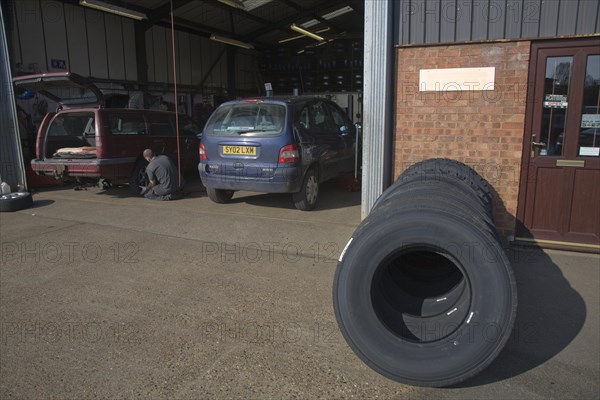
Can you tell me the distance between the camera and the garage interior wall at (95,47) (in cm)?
1191

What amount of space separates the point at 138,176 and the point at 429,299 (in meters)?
7.39

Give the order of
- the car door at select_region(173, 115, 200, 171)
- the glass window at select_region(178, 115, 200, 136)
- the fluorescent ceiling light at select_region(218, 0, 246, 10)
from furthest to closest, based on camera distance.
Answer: the fluorescent ceiling light at select_region(218, 0, 246, 10), the glass window at select_region(178, 115, 200, 136), the car door at select_region(173, 115, 200, 171)

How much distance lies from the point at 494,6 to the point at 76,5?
41.7ft

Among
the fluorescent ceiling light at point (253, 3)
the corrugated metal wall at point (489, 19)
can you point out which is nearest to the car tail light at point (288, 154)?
the corrugated metal wall at point (489, 19)

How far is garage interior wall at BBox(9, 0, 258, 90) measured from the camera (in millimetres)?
11914

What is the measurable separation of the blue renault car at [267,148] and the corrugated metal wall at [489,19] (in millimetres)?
2168

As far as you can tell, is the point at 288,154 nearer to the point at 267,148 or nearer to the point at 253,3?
the point at 267,148

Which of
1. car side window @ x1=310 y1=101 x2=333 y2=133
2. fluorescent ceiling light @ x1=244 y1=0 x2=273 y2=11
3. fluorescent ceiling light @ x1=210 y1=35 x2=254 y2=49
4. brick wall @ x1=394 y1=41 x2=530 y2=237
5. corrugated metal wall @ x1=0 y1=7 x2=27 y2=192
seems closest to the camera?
brick wall @ x1=394 y1=41 x2=530 y2=237

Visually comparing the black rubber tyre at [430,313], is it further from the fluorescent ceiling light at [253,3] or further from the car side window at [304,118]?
the fluorescent ceiling light at [253,3]

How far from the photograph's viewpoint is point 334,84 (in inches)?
725

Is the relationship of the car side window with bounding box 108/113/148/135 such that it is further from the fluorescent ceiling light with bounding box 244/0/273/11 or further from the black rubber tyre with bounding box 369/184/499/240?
the black rubber tyre with bounding box 369/184/499/240

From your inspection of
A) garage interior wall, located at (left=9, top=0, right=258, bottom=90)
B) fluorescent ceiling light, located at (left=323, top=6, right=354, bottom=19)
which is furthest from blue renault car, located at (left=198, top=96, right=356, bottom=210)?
fluorescent ceiling light, located at (left=323, top=6, right=354, bottom=19)

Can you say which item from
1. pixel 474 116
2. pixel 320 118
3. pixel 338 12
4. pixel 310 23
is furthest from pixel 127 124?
pixel 310 23

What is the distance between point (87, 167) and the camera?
331 inches
